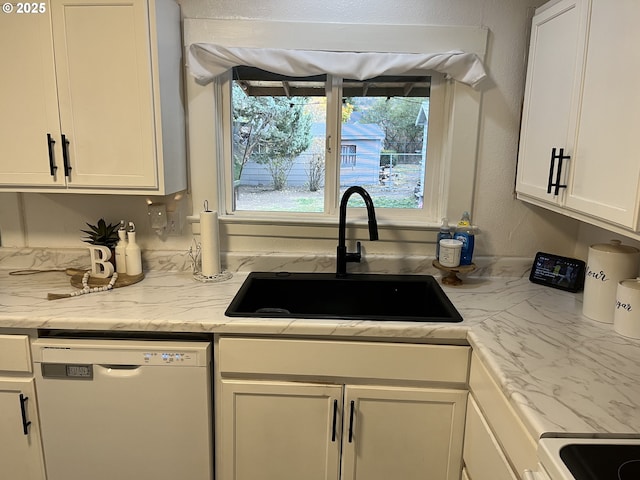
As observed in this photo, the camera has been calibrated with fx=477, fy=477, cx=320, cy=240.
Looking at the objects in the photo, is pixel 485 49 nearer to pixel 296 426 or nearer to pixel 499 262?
pixel 499 262

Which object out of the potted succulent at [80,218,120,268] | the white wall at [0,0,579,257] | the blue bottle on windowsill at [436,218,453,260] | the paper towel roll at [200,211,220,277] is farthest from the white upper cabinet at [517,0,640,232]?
the potted succulent at [80,218,120,268]

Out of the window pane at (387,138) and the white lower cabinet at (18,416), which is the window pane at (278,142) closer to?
the window pane at (387,138)

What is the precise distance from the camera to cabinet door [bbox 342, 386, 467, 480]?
161 centimetres

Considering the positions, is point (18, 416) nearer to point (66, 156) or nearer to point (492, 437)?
point (66, 156)

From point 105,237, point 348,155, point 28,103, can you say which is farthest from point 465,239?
point 28,103

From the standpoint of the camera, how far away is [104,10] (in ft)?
5.55

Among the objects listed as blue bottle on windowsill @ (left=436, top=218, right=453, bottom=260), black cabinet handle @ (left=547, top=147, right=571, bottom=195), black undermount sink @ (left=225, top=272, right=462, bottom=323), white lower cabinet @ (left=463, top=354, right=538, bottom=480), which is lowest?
white lower cabinet @ (left=463, top=354, right=538, bottom=480)

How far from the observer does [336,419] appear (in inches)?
64.6

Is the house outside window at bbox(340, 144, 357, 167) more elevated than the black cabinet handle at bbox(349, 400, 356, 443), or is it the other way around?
the house outside window at bbox(340, 144, 357, 167)

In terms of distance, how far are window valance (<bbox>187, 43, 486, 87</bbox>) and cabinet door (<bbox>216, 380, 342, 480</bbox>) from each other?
4.07 ft

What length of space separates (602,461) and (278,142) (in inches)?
67.0

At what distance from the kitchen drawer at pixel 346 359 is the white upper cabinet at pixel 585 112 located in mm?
627

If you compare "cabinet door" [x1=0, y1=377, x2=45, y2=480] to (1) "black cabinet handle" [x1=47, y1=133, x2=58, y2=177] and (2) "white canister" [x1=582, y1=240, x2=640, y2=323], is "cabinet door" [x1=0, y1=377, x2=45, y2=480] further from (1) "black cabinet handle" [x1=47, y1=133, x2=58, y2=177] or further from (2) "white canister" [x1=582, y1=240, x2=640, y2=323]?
(2) "white canister" [x1=582, y1=240, x2=640, y2=323]

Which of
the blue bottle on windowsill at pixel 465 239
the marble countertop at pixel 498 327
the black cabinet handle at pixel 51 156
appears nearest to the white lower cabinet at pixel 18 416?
the marble countertop at pixel 498 327
